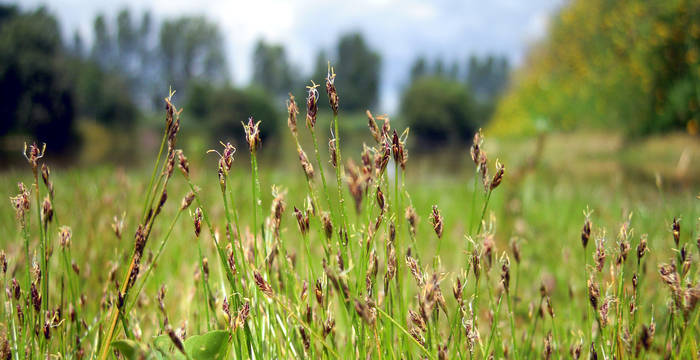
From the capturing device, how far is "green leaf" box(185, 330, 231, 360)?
0.82 metres

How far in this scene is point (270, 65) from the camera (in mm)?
82438

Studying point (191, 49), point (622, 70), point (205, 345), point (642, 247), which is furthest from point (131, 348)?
point (191, 49)

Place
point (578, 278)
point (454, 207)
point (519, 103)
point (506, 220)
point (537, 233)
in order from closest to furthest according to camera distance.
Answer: point (578, 278) < point (506, 220) < point (537, 233) < point (454, 207) < point (519, 103)

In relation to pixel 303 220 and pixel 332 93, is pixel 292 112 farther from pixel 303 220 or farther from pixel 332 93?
pixel 303 220

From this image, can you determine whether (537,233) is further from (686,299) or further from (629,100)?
(629,100)

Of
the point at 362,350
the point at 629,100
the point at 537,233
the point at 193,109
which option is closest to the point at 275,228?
the point at 362,350

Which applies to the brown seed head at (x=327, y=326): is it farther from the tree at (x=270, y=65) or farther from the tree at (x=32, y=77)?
the tree at (x=270, y=65)

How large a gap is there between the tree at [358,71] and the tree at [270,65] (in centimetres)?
1051

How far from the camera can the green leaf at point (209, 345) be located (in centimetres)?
82

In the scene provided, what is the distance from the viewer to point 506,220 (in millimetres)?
3279

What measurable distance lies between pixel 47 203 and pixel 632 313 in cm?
117

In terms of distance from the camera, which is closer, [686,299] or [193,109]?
[686,299]

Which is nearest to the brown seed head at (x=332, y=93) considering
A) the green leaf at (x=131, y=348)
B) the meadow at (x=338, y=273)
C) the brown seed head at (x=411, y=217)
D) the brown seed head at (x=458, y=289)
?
the meadow at (x=338, y=273)

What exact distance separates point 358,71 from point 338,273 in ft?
263
